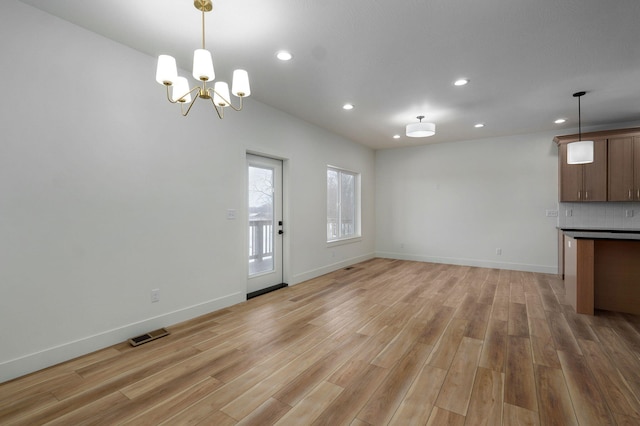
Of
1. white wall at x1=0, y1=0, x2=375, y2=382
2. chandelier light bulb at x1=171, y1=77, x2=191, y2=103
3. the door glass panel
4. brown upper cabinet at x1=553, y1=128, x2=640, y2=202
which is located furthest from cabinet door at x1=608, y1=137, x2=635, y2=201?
chandelier light bulb at x1=171, y1=77, x2=191, y2=103

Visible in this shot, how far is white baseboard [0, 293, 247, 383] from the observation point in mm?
2186

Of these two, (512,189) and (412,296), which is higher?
(512,189)

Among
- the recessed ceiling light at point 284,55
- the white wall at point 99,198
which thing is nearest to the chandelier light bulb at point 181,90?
→ the white wall at point 99,198

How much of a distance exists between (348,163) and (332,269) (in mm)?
2359

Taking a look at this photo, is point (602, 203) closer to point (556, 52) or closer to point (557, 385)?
point (556, 52)

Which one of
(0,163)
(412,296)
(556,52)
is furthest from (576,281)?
(0,163)

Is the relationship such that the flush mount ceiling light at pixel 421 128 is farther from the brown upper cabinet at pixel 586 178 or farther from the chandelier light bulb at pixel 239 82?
the chandelier light bulb at pixel 239 82

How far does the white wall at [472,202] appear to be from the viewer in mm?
5754

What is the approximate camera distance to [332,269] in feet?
19.2

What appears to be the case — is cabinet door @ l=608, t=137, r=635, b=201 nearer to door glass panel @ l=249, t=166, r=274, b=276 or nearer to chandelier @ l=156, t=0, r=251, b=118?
door glass panel @ l=249, t=166, r=274, b=276

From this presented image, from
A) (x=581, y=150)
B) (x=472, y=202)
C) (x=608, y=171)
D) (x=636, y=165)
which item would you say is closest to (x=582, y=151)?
(x=581, y=150)

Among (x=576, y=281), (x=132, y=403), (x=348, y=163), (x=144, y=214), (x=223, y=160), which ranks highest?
(x=348, y=163)

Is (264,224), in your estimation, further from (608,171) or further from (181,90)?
(608,171)

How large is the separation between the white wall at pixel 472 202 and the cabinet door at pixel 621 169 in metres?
0.82
